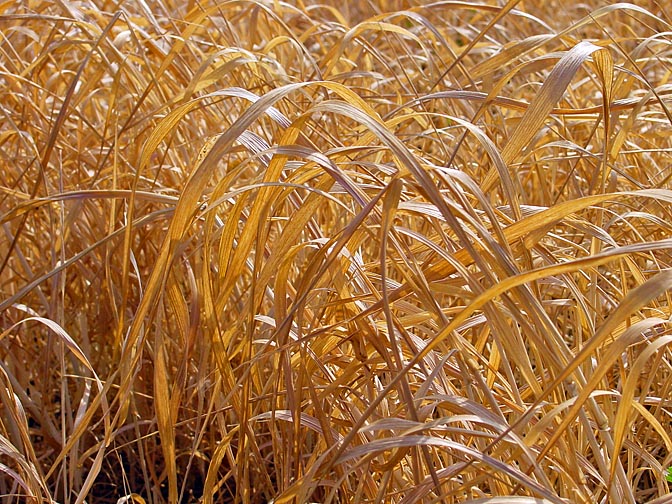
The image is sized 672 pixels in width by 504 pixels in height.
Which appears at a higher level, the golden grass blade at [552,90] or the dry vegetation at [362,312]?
the golden grass blade at [552,90]

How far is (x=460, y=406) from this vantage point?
58 cm

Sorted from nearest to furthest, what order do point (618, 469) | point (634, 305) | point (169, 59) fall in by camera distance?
point (634, 305), point (618, 469), point (169, 59)

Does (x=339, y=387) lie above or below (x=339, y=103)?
below

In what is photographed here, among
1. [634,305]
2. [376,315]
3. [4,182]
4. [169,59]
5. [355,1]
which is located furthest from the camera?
[355,1]

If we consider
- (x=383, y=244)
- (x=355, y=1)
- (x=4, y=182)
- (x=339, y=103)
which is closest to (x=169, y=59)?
(x=4, y=182)

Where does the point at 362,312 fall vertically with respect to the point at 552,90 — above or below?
below

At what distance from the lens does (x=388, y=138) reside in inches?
20.4

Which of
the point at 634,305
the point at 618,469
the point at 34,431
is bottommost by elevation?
the point at 34,431

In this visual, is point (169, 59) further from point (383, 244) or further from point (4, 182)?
point (383, 244)

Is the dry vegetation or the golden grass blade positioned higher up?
the golden grass blade

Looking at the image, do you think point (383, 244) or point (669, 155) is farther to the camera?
point (669, 155)

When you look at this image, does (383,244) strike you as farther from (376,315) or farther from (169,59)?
(169,59)

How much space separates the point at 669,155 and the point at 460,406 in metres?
0.70

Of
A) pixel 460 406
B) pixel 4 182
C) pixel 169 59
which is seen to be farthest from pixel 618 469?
pixel 4 182
